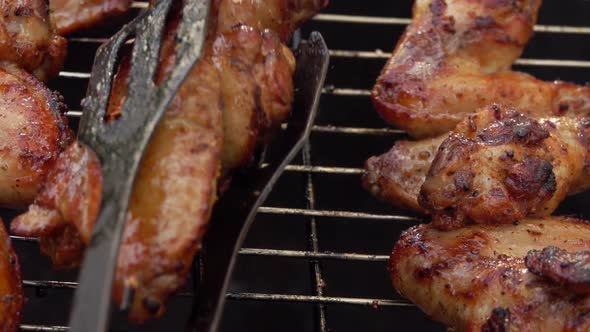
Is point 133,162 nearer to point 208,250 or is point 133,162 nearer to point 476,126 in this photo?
point 208,250

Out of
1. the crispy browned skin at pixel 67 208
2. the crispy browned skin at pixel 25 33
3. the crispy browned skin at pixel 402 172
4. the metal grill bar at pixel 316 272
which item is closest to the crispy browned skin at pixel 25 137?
the crispy browned skin at pixel 25 33

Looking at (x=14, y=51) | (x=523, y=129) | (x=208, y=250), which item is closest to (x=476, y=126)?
(x=523, y=129)

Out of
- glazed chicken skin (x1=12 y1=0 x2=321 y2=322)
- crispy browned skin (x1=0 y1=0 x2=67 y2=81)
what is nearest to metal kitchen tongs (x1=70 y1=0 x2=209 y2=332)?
glazed chicken skin (x1=12 y1=0 x2=321 y2=322)

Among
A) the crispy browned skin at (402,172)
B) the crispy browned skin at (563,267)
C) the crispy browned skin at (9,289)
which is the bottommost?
the crispy browned skin at (9,289)

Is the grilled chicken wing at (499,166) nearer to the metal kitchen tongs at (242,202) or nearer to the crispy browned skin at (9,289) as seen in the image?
the metal kitchen tongs at (242,202)

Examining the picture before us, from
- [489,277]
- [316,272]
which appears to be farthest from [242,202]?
[489,277]

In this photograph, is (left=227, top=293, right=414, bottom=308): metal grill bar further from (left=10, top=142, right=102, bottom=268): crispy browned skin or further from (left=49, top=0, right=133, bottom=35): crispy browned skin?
(left=49, top=0, right=133, bottom=35): crispy browned skin
